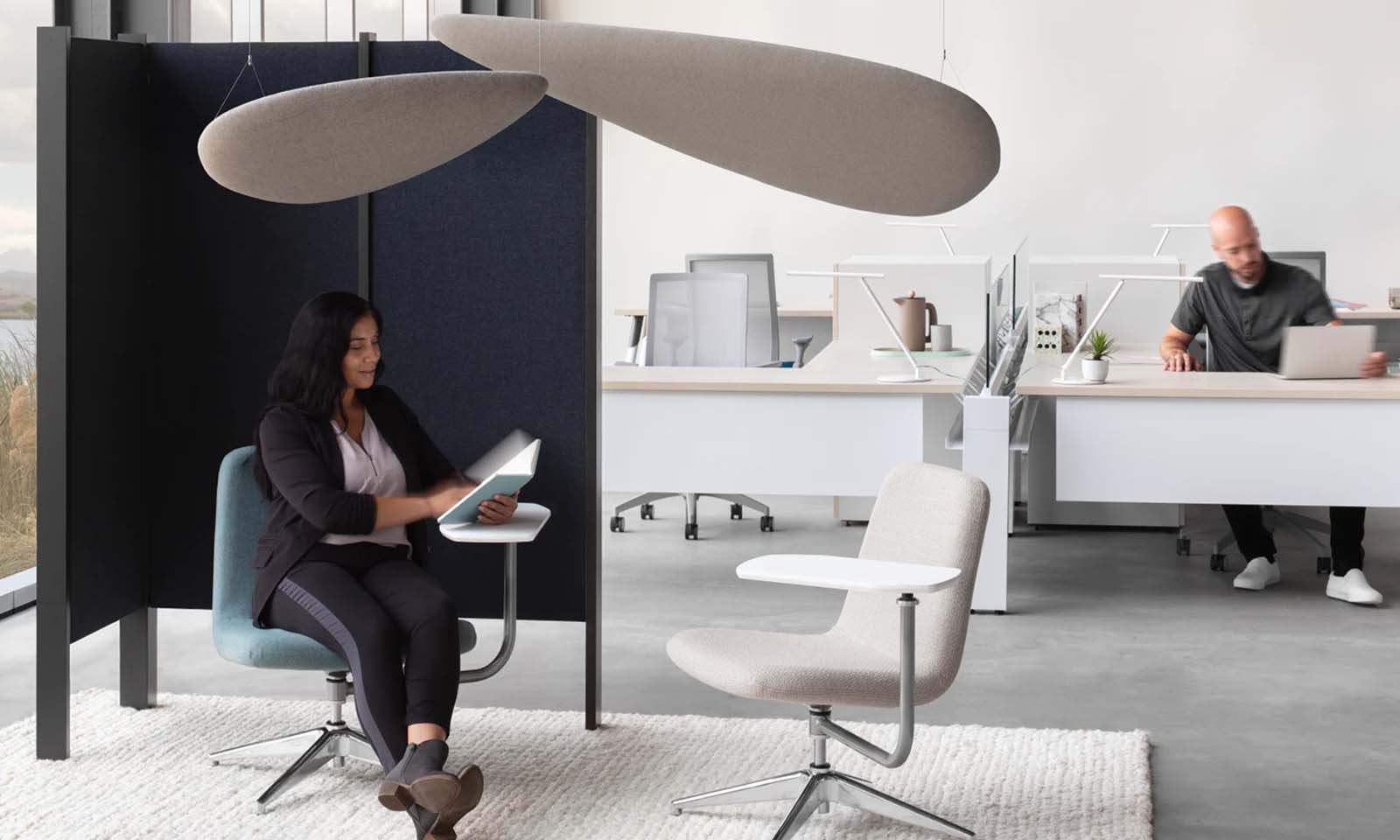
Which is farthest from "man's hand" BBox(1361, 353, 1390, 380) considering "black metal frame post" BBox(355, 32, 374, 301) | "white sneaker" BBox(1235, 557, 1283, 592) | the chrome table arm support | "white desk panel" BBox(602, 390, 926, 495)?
"black metal frame post" BBox(355, 32, 374, 301)

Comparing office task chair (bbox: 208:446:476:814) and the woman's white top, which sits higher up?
the woman's white top

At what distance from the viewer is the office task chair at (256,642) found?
326 centimetres

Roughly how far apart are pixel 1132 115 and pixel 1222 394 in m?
5.28

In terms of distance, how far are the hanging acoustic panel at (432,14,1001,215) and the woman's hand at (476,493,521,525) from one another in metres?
1.72

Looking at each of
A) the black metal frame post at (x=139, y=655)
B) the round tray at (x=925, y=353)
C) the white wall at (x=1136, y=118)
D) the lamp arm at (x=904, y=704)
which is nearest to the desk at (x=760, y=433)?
the round tray at (x=925, y=353)

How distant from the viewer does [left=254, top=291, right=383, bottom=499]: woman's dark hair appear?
342cm

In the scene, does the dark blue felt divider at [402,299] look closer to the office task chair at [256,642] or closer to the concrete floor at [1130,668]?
the office task chair at [256,642]

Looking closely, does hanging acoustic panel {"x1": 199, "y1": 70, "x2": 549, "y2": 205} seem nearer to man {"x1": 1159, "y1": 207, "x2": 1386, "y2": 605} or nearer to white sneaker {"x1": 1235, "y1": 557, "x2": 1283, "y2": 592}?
man {"x1": 1159, "y1": 207, "x2": 1386, "y2": 605}

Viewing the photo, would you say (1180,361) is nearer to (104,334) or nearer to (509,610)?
(509,610)

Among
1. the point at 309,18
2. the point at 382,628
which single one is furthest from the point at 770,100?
the point at 309,18

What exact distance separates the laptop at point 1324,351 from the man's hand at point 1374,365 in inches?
1.8

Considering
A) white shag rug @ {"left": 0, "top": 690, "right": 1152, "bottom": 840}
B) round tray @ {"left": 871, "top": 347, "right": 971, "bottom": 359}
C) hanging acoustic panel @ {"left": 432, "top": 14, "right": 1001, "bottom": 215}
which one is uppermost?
hanging acoustic panel @ {"left": 432, "top": 14, "right": 1001, "bottom": 215}

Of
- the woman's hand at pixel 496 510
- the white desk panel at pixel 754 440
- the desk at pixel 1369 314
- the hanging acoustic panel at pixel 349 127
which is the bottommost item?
the woman's hand at pixel 496 510

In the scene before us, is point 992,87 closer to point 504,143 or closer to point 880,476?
point 880,476
